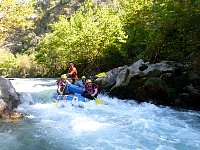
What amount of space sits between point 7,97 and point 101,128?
14.4ft

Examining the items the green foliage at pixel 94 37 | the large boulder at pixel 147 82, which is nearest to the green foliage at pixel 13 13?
the large boulder at pixel 147 82

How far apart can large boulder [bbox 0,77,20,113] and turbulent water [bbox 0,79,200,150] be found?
630mm

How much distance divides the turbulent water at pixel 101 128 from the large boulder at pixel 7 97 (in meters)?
0.63

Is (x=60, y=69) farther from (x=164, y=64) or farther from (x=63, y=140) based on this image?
(x=63, y=140)

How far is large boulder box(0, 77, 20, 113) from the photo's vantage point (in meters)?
11.5

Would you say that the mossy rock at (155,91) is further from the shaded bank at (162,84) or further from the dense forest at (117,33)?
the dense forest at (117,33)

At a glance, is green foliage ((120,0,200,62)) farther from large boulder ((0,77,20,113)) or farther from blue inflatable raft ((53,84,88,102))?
large boulder ((0,77,20,113))

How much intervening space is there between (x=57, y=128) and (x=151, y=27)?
10.0m

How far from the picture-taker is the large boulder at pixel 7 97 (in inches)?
451

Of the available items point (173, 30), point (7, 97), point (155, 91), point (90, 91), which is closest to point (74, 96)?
point (90, 91)

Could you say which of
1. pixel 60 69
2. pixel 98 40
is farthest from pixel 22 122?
pixel 60 69

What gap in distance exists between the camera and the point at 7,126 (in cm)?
998

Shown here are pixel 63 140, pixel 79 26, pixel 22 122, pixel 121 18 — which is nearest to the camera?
pixel 63 140

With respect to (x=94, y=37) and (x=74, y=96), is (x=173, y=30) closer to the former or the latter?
(x=74, y=96)
